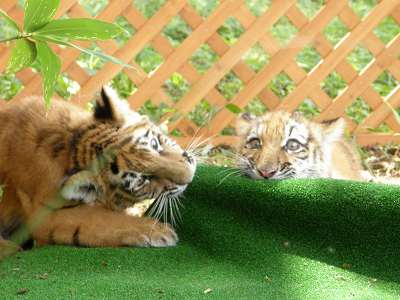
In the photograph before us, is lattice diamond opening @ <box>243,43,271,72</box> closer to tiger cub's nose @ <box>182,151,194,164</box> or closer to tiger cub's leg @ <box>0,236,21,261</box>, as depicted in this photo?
tiger cub's nose @ <box>182,151,194,164</box>

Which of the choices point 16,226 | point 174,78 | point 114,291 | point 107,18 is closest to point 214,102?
point 174,78

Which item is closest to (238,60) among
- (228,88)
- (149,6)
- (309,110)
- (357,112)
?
(309,110)

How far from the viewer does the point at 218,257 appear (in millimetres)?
2500

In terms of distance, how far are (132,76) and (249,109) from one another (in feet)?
3.87

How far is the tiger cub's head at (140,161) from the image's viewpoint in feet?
8.46


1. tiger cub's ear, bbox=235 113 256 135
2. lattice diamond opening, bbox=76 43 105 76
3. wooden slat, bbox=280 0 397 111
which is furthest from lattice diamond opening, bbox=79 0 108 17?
tiger cub's ear, bbox=235 113 256 135

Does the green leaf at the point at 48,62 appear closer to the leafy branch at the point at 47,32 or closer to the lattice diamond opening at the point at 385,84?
the leafy branch at the point at 47,32

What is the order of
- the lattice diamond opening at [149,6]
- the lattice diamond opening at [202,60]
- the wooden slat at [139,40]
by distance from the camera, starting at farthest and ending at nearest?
1. the lattice diamond opening at [149,6]
2. the lattice diamond opening at [202,60]
3. the wooden slat at [139,40]

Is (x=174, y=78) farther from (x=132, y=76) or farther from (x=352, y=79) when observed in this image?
(x=352, y=79)

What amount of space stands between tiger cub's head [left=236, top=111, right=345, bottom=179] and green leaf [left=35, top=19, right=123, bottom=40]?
5.70 ft

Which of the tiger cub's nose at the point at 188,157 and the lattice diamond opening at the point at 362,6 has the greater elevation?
the lattice diamond opening at the point at 362,6

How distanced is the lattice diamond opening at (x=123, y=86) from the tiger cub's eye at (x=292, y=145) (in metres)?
1.93

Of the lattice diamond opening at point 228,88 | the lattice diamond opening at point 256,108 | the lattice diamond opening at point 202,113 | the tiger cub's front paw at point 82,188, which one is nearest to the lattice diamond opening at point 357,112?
the lattice diamond opening at point 256,108

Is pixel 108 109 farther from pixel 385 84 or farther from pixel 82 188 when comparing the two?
pixel 385 84
